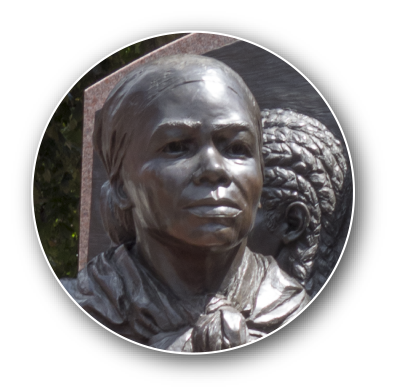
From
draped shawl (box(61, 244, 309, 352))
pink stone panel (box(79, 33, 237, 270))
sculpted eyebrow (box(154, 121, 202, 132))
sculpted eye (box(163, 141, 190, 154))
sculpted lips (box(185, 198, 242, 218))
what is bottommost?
draped shawl (box(61, 244, 309, 352))

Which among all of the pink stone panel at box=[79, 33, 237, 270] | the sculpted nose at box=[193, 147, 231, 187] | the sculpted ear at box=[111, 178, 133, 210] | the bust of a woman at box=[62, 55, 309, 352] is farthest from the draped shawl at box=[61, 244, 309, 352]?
the pink stone panel at box=[79, 33, 237, 270]

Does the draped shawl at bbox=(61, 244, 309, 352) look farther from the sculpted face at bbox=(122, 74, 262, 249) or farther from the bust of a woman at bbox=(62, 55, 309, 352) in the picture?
the sculpted face at bbox=(122, 74, 262, 249)

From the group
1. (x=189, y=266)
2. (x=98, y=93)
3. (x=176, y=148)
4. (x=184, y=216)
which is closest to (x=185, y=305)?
(x=189, y=266)

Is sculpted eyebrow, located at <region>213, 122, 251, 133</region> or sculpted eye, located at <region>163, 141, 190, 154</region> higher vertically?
sculpted eyebrow, located at <region>213, 122, 251, 133</region>

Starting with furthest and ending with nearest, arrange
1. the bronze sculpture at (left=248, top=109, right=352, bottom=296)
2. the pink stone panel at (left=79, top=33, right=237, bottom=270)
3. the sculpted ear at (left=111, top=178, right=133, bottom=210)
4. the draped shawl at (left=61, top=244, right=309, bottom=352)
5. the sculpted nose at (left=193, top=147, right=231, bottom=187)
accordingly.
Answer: the pink stone panel at (left=79, top=33, right=237, bottom=270) < the bronze sculpture at (left=248, top=109, right=352, bottom=296) < the sculpted ear at (left=111, top=178, right=133, bottom=210) < the draped shawl at (left=61, top=244, right=309, bottom=352) < the sculpted nose at (left=193, top=147, right=231, bottom=187)

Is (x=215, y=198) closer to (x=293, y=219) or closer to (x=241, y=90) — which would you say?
(x=241, y=90)

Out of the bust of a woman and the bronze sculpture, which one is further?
the bronze sculpture

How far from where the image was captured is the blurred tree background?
443 cm

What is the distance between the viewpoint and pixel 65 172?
4.75m

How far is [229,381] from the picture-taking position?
4039mm

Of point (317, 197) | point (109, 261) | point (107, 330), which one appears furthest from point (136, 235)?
point (317, 197)

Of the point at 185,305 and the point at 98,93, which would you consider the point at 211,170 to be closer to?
the point at 185,305

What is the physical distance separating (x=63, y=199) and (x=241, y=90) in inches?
58.0

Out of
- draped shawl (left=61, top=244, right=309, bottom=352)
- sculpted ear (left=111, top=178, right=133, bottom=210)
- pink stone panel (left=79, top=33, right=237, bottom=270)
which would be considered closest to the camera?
draped shawl (left=61, top=244, right=309, bottom=352)
